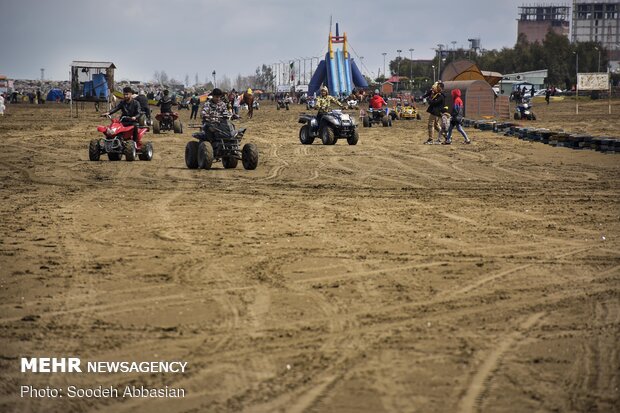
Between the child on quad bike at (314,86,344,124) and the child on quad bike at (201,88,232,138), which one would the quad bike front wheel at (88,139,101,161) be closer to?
the child on quad bike at (201,88,232,138)

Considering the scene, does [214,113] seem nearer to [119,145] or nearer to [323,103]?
[119,145]

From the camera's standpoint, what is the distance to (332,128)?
984 inches

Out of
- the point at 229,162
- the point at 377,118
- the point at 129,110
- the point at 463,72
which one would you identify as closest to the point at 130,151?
the point at 129,110

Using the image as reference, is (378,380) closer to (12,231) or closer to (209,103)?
(12,231)

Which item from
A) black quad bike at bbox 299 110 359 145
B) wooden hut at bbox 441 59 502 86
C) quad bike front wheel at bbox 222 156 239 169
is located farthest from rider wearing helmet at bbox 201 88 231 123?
wooden hut at bbox 441 59 502 86

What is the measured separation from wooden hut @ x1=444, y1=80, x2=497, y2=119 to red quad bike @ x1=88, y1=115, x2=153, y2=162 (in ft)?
83.3

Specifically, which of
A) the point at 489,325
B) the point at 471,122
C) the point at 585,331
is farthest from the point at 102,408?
Result: the point at 471,122

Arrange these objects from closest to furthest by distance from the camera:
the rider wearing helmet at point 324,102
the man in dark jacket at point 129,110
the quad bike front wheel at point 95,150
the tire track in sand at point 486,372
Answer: the tire track in sand at point 486,372, the man in dark jacket at point 129,110, the quad bike front wheel at point 95,150, the rider wearing helmet at point 324,102

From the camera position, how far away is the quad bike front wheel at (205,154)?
17.4 m

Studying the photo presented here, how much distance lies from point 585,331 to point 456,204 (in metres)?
6.57

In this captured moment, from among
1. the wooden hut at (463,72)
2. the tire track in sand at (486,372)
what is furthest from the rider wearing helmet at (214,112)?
the wooden hut at (463,72)

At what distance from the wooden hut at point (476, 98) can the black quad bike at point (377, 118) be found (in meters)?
7.10

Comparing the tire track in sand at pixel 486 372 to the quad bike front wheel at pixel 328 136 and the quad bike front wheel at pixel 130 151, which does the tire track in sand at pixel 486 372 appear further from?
the quad bike front wheel at pixel 328 136

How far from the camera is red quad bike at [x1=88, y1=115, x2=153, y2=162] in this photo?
19.3 metres
